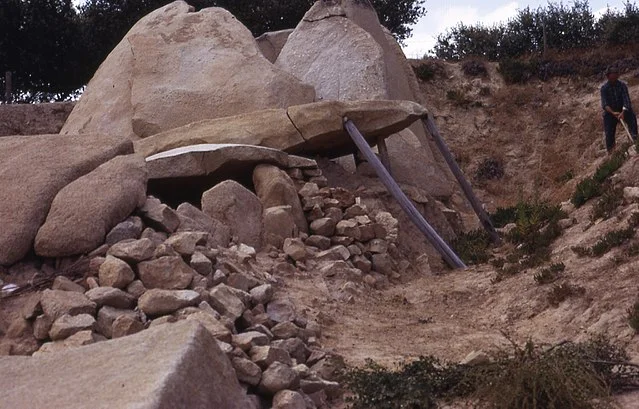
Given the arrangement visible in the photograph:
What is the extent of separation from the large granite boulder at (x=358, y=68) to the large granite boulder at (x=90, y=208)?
5.09 m

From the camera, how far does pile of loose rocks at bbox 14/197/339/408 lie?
5152 mm

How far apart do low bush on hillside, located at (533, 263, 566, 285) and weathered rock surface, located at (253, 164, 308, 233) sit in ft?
7.73

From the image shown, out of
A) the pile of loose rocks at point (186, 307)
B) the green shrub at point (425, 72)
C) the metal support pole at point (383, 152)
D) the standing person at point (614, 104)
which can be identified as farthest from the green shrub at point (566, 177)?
the pile of loose rocks at point (186, 307)

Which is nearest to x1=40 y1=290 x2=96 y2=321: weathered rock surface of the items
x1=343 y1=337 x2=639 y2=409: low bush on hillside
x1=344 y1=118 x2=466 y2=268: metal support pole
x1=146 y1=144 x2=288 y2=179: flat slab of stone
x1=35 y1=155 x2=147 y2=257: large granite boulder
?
x1=35 y1=155 x2=147 y2=257: large granite boulder

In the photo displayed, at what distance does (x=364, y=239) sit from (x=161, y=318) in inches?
158

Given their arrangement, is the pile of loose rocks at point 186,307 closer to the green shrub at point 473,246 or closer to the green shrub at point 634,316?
the green shrub at point 634,316

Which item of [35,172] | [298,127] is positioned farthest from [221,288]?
[298,127]

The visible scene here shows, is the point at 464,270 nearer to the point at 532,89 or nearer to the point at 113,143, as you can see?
the point at 113,143

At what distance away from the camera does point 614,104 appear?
12.0 m

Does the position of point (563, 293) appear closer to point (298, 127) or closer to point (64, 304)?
point (64, 304)

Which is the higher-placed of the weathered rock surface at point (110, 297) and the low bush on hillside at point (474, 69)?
the low bush on hillside at point (474, 69)

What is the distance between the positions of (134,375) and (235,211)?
4.57 m

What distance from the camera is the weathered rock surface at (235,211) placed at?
8484mm

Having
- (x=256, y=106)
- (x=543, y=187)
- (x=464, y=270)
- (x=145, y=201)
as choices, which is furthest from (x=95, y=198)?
(x=543, y=187)
